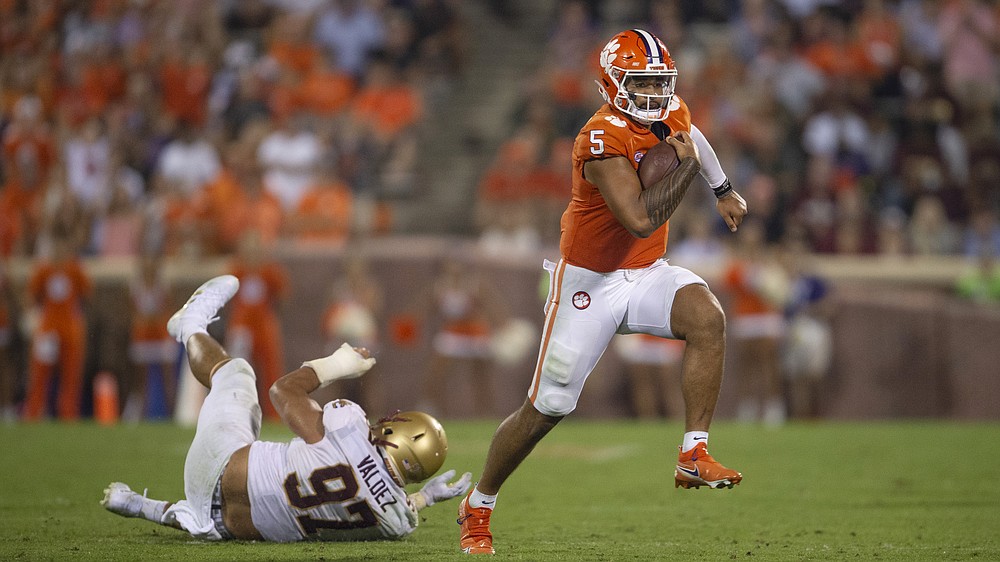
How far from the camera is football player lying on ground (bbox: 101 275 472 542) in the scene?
5.78m

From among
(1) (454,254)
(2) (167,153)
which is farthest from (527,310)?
(2) (167,153)

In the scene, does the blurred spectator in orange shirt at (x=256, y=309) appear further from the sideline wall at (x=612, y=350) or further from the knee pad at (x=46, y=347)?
the knee pad at (x=46, y=347)

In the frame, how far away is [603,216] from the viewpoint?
589cm

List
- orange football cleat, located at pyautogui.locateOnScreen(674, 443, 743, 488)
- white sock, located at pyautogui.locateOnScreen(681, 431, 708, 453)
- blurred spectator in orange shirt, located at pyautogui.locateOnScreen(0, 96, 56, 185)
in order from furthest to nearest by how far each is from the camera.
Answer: blurred spectator in orange shirt, located at pyautogui.locateOnScreen(0, 96, 56, 185)
white sock, located at pyautogui.locateOnScreen(681, 431, 708, 453)
orange football cleat, located at pyautogui.locateOnScreen(674, 443, 743, 488)

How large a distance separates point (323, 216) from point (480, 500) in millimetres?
10103

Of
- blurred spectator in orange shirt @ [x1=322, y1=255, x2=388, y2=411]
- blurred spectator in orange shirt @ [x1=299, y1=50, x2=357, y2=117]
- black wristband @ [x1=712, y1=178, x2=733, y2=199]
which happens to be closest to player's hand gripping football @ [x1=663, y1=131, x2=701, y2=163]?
black wristband @ [x1=712, y1=178, x2=733, y2=199]

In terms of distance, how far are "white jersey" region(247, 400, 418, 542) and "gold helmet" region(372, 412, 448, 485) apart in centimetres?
6

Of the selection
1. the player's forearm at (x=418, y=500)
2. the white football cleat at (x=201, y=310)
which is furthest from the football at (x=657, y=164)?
the white football cleat at (x=201, y=310)

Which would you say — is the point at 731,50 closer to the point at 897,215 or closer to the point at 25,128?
the point at 897,215

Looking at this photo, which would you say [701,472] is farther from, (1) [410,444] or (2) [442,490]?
(2) [442,490]

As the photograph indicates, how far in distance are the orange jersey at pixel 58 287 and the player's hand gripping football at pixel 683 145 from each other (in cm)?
1062

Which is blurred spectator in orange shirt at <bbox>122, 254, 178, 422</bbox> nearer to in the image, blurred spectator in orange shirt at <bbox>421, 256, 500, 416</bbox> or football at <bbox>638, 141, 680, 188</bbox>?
blurred spectator in orange shirt at <bbox>421, 256, 500, 416</bbox>

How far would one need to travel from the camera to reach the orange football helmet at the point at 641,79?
19.2 feet

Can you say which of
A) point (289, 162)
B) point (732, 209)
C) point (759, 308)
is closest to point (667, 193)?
point (732, 209)
